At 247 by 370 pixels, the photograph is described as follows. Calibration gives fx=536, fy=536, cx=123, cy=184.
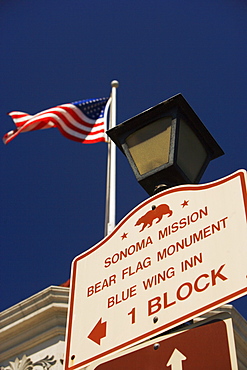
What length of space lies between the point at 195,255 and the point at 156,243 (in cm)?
26

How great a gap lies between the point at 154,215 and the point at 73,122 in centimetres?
1179

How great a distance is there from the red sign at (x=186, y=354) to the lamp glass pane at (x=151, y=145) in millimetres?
1370

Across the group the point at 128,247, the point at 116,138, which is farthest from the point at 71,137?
the point at 128,247

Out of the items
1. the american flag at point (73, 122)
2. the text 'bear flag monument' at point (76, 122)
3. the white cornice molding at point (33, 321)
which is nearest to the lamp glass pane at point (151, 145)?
the white cornice molding at point (33, 321)

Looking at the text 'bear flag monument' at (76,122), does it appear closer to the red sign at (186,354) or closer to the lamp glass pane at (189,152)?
the lamp glass pane at (189,152)

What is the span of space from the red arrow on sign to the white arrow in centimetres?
38

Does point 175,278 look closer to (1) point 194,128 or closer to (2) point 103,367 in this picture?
(2) point 103,367

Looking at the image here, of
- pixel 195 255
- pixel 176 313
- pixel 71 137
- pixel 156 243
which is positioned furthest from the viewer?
pixel 71 137

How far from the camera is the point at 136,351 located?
2246mm

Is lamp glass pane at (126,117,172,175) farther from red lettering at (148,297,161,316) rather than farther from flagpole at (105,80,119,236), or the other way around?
flagpole at (105,80,119,236)

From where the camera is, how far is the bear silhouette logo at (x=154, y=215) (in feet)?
8.87

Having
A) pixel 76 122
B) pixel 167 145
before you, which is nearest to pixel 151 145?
pixel 167 145

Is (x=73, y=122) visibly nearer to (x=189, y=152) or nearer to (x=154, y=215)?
(x=189, y=152)

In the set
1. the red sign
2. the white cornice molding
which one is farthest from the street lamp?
the white cornice molding
